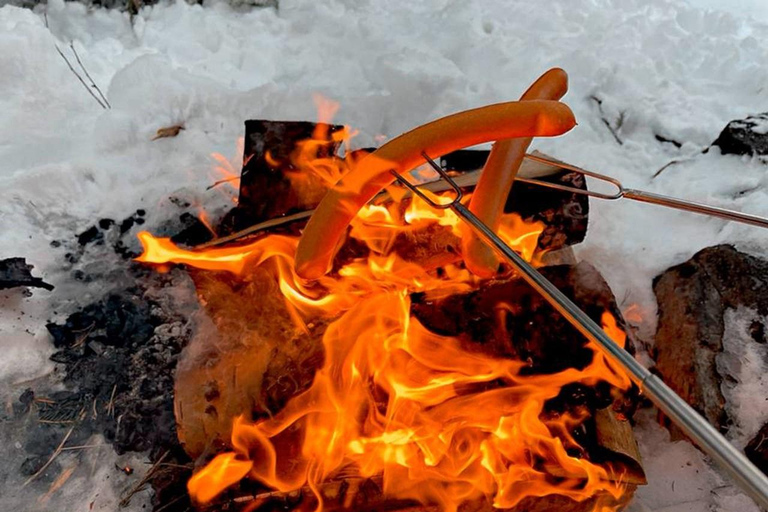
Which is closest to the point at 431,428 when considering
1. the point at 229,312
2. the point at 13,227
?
the point at 229,312

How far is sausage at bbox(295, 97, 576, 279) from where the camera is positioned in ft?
4.38

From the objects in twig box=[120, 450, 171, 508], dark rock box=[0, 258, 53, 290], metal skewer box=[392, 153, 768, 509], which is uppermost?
metal skewer box=[392, 153, 768, 509]

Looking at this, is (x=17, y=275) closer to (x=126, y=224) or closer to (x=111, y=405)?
(x=126, y=224)

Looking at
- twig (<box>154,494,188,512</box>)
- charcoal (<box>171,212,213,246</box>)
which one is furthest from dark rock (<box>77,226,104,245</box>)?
twig (<box>154,494,188,512</box>)

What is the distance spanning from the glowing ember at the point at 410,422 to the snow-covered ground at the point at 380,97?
28.3 inches

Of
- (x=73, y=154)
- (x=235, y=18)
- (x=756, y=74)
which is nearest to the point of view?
(x=73, y=154)

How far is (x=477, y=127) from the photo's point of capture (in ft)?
4.53

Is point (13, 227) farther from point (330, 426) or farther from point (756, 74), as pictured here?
point (756, 74)

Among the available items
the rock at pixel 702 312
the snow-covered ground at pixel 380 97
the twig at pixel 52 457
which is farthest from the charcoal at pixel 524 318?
the twig at pixel 52 457

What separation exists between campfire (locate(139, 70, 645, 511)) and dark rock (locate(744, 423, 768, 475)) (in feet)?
1.95

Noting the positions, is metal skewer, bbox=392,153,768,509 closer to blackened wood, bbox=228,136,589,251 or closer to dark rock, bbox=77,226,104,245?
blackened wood, bbox=228,136,589,251

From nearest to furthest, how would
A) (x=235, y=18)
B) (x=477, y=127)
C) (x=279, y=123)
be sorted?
(x=477, y=127), (x=279, y=123), (x=235, y=18)

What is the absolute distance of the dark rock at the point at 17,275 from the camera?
2473 mm

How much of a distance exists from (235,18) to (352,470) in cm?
322
